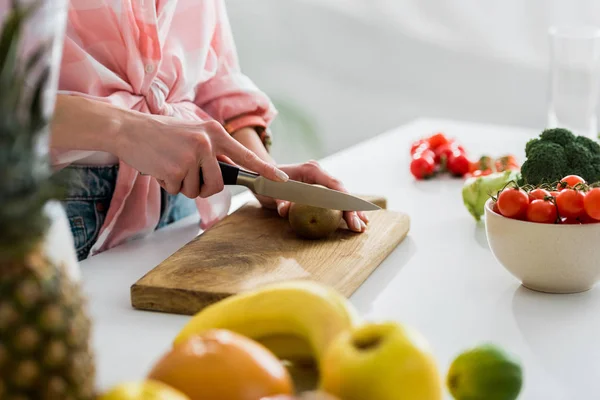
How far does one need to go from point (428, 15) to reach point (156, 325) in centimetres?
288

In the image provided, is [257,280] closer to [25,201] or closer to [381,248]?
[381,248]

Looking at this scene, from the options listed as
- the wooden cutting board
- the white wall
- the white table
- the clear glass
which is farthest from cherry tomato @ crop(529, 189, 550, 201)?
the white wall

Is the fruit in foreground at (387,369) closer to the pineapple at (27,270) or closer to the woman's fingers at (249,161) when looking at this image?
the pineapple at (27,270)

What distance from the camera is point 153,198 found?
1.53 meters

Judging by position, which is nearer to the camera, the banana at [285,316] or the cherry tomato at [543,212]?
the banana at [285,316]

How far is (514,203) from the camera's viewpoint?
3.76ft

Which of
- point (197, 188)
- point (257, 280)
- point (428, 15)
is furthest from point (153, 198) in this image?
point (428, 15)

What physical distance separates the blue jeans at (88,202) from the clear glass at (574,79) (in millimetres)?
1185

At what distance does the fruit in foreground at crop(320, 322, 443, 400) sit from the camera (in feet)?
2.08

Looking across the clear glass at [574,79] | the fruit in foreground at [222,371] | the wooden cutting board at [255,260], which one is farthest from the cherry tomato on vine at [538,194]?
the clear glass at [574,79]

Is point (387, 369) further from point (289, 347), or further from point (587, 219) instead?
point (587, 219)

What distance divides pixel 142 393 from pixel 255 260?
2.21 feet

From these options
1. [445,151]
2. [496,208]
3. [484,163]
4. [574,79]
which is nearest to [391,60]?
[574,79]

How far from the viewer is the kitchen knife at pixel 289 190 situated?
4.39 feet
